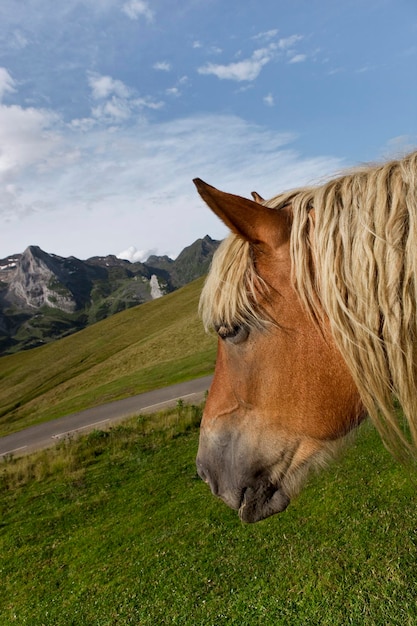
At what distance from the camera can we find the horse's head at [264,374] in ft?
6.60

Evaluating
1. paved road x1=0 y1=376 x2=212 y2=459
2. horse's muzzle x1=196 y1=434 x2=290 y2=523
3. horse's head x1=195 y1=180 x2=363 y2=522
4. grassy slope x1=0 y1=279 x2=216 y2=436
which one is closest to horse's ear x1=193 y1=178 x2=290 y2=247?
horse's head x1=195 y1=180 x2=363 y2=522

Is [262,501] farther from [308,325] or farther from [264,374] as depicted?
[308,325]

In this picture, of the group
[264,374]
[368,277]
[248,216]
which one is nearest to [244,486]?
[264,374]

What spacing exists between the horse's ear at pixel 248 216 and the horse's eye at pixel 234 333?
0.44 metres

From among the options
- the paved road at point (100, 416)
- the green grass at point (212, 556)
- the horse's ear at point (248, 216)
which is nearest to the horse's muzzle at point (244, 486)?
the green grass at point (212, 556)

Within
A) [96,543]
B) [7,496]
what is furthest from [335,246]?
[7,496]

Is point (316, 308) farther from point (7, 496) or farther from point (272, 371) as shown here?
point (7, 496)

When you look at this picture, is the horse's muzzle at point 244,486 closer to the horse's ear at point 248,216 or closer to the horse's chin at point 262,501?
the horse's chin at point 262,501

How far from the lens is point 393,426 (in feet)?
6.61

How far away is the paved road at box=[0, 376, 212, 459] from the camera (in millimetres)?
21972

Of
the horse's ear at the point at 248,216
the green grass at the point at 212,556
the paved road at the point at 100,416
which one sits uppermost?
the horse's ear at the point at 248,216

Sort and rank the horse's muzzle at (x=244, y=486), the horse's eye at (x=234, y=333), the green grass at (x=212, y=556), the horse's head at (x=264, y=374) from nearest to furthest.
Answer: the horse's head at (x=264, y=374)
the horse's eye at (x=234, y=333)
the horse's muzzle at (x=244, y=486)
the green grass at (x=212, y=556)

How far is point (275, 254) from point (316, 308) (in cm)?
32

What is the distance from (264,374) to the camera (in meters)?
2.13
